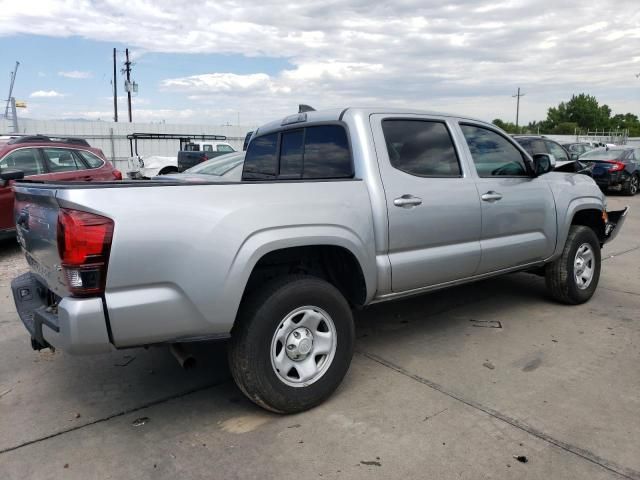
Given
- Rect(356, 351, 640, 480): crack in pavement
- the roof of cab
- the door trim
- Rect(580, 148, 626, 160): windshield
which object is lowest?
Rect(356, 351, 640, 480): crack in pavement

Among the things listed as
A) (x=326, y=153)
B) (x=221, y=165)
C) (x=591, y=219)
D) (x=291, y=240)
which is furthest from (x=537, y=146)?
(x=291, y=240)

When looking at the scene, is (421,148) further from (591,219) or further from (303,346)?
(591,219)

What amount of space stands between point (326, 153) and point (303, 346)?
1.49m

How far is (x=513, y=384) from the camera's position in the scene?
12.0 ft

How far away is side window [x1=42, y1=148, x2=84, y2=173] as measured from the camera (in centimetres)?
898

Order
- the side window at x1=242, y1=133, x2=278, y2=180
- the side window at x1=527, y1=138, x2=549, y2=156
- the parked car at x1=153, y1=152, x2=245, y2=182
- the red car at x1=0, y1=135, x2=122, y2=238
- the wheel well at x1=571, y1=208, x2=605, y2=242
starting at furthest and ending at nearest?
the side window at x1=527, y1=138, x2=549, y2=156, the parked car at x1=153, y1=152, x2=245, y2=182, the red car at x1=0, y1=135, x2=122, y2=238, the wheel well at x1=571, y1=208, x2=605, y2=242, the side window at x1=242, y1=133, x2=278, y2=180

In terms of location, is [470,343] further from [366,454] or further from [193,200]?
[193,200]

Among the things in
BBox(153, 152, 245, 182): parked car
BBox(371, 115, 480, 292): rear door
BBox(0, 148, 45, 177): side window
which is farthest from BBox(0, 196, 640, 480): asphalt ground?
BBox(0, 148, 45, 177): side window

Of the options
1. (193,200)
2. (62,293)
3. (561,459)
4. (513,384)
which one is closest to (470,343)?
(513,384)

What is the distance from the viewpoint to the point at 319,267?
3682 mm

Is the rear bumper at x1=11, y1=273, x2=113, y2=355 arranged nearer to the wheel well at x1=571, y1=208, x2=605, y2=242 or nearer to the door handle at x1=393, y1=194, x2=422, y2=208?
the door handle at x1=393, y1=194, x2=422, y2=208

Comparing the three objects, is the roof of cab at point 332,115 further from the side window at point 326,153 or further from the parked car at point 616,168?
the parked car at point 616,168

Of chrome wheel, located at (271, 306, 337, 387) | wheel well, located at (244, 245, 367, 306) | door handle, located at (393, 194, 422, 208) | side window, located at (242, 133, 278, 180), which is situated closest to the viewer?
chrome wheel, located at (271, 306, 337, 387)

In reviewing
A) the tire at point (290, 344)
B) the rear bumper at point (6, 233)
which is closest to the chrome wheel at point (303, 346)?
the tire at point (290, 344)
